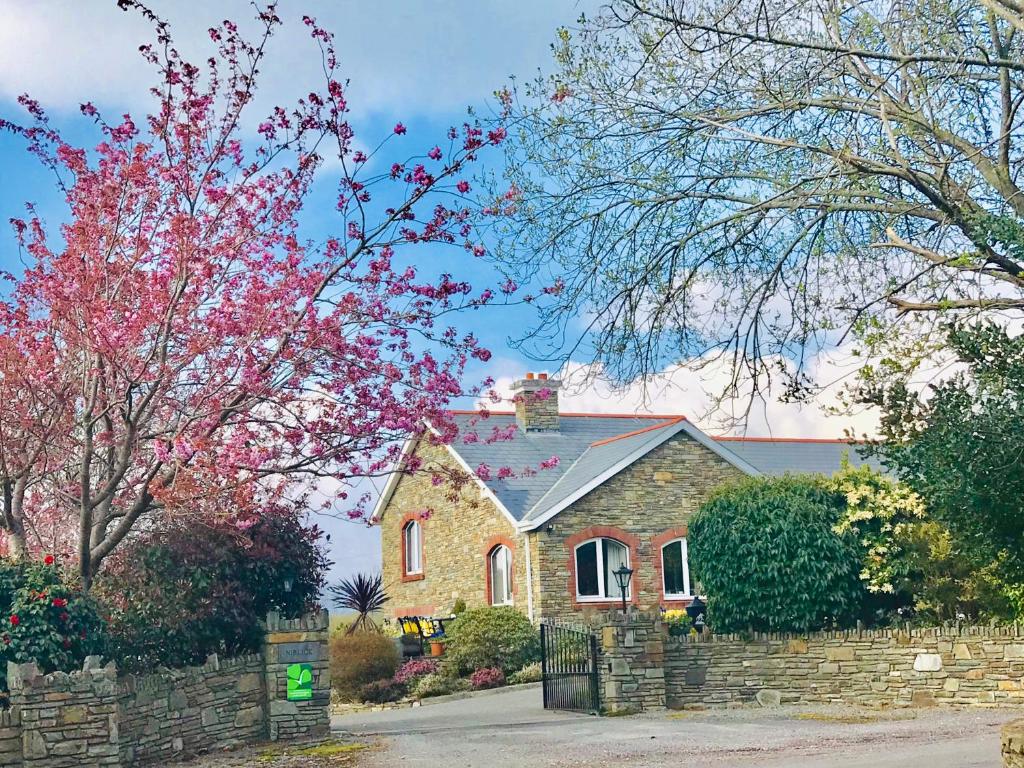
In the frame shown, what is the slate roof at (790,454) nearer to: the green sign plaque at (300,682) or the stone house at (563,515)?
the stone house at (563,515)

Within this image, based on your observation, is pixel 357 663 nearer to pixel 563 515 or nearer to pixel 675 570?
pixel 563 515

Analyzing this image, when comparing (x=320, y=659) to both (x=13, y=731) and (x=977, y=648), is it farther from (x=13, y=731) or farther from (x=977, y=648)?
(x=977, y=648)

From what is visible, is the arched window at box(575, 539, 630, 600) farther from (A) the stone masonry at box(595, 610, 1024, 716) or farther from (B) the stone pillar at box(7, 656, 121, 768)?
(B) the stone pillar at box(7, 656, 121, 768)

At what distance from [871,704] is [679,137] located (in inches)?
Answer: 342

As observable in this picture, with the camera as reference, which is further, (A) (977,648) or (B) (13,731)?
(A) (977,648)

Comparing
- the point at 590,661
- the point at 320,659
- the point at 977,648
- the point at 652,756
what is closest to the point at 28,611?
the point at 320,659

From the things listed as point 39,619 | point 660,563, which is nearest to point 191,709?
point 39,619

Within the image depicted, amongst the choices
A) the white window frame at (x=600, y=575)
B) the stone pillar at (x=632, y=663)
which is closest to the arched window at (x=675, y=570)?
the white window frame at (x=600, y=575)

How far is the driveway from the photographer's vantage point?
1204 cm

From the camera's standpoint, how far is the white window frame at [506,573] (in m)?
27.2

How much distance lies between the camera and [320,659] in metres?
15.1

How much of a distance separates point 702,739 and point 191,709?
5974mm

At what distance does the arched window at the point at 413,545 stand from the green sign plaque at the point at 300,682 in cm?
1602

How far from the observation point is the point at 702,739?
13.8 m
